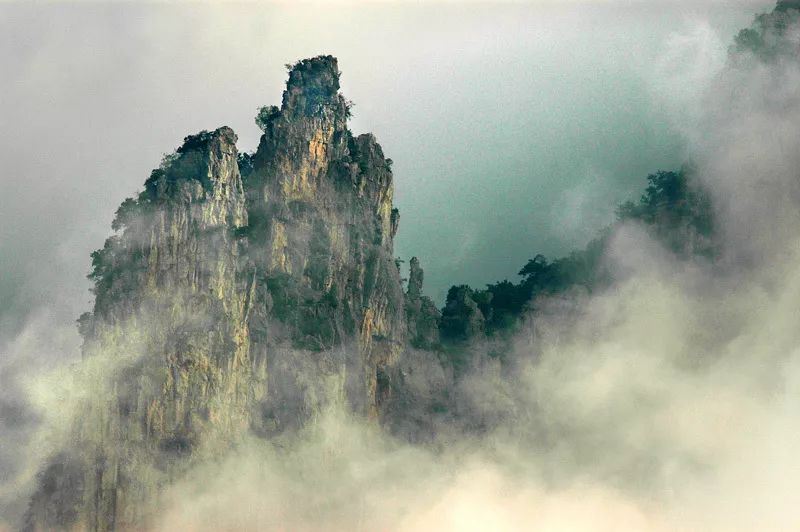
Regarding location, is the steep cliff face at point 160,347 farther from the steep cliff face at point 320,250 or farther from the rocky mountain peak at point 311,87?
the rocky mountain peak at point 311,87

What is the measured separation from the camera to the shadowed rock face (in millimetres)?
119688

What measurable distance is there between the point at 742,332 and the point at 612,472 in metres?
12.7

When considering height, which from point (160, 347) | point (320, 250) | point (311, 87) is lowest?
point (160, 347)

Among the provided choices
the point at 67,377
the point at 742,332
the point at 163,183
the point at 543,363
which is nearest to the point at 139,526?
the point at 67,377

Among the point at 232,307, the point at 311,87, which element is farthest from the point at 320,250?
the point at 311,87

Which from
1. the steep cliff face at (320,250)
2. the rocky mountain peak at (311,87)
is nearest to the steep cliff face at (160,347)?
the steep cliff face at (320,250)

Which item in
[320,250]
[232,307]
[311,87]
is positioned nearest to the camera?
[232,307]

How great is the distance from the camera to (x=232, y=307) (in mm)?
123500

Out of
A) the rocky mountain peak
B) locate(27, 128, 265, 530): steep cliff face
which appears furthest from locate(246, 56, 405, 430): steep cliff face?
locate(27, 128, 265, 530): steep cliff face

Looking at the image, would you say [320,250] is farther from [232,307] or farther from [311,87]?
[311,87]

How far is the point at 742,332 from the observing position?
139 metres

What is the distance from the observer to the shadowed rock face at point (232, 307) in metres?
120

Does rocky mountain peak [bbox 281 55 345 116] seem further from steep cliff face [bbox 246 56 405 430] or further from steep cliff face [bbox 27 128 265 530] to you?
steep cliff face [bbox 27 128 265 530]

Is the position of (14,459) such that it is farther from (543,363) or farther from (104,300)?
(543,363)
